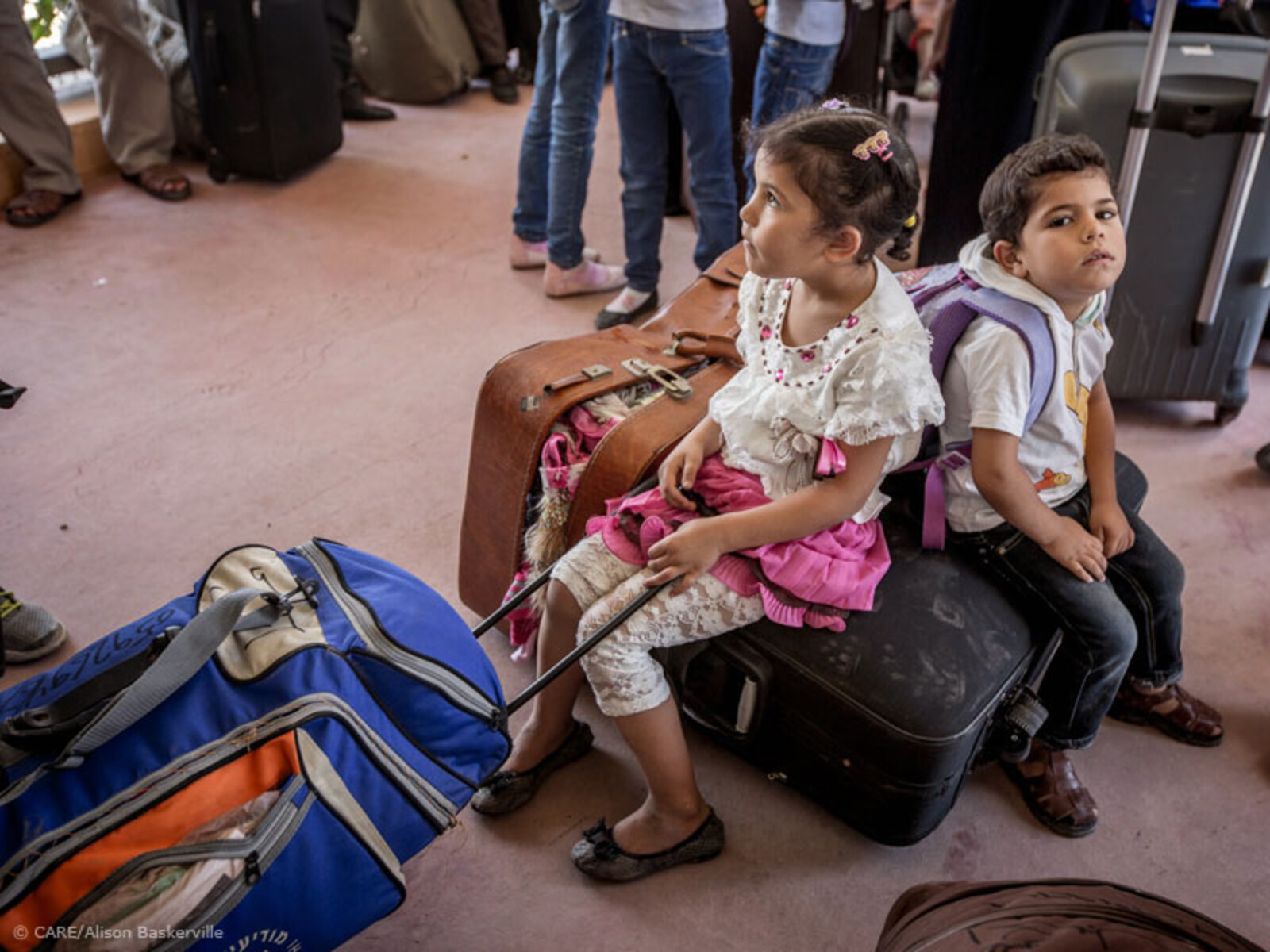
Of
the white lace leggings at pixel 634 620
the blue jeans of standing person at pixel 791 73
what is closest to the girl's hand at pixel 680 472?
the white lace leggings at pixel 634 620

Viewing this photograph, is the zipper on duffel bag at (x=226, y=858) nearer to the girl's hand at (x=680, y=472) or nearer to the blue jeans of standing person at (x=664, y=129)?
the girl's hand at (x=680, y=472)

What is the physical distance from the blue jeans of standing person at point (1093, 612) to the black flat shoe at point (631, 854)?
52 centimetres

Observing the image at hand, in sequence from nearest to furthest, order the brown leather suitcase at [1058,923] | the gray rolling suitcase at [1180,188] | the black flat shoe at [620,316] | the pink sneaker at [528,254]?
the brown leather suitcase at [1058,923] < the gray rolling suitcase at [1180,188] < the black flat shoe at [620,316] < the pink sneaker at [528,254]

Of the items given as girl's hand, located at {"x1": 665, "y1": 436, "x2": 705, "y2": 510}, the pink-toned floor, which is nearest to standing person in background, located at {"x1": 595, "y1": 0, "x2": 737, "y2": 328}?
the pink-toned floor

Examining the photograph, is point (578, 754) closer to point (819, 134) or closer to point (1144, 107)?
point (819, 134)

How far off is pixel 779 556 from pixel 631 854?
1.56ft

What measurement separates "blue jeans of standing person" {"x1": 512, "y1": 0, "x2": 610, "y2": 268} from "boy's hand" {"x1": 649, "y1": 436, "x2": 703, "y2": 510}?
1528mm

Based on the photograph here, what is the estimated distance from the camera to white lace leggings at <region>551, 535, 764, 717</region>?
1404 millimetres

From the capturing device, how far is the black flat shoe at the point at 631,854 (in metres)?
1.48

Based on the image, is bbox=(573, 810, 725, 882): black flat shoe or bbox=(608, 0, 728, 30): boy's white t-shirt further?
bbox=(608, 0, 728, 30): boy's white t-shirt

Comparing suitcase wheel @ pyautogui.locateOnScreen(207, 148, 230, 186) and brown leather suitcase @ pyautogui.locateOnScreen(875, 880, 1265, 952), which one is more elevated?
brown leather suitcase @ pyautogui.locateOnScreen(875, 880, 1265, 952)

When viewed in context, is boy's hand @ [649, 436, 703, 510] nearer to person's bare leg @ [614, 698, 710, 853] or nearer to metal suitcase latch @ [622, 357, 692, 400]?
metal suitcase latch @ [622, 357, 692, 400]

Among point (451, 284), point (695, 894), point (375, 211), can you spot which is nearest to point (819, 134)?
point (695, 894)

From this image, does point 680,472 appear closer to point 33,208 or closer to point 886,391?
point 886,391
